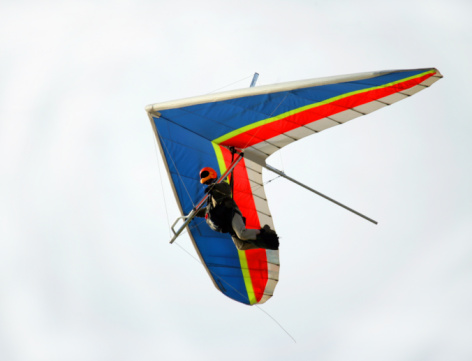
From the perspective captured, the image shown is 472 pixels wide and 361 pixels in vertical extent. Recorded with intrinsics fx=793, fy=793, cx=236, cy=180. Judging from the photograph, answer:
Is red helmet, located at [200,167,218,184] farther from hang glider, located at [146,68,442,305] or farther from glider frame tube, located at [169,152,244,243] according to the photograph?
hang glider, located at [146,68,442,305]

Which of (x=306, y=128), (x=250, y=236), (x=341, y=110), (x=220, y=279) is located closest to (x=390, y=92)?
(x=341, y=110)

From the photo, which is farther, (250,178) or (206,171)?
(250,178)

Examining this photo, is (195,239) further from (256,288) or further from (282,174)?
(282,174)

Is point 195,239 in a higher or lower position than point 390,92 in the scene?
lower

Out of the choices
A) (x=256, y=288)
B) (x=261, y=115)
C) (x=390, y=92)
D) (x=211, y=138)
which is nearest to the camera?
(x=390, y=92)

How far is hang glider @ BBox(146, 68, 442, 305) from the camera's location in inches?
444

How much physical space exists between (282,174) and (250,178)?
1.43 m

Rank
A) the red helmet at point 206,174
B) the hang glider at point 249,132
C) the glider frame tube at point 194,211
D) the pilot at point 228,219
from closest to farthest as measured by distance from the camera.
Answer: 1. the hang glider at point 249,132
2. the pilot at point 228,219
3. the red helmet at point 206,174
4. the glider frame tube at point 194,211

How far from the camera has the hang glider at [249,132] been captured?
11.3 m

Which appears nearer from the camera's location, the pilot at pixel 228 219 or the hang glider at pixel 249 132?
the hang glider at pixel 249 132

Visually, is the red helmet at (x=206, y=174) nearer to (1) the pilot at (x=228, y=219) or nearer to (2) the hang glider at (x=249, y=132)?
(1) the pilot at (x=228, y=219)

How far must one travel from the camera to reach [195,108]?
39.9 feet

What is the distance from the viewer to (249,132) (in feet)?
41.4

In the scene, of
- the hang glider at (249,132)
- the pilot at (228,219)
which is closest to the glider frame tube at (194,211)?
the hang glider at (249,132)
